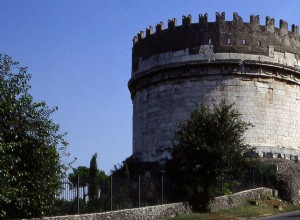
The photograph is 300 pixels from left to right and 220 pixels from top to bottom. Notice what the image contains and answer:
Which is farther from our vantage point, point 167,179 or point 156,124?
point 156,124

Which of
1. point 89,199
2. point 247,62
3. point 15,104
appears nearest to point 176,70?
point 247,62

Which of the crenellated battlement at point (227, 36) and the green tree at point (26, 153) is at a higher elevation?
the crenellated battlement at point (227, 36)

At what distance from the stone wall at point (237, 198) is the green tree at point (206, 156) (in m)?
0.53

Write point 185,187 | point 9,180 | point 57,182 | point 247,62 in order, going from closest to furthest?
1. point 9,180
2. point 57,182
3. point 185,187
4. point 247,62

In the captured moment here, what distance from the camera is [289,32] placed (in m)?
32.9

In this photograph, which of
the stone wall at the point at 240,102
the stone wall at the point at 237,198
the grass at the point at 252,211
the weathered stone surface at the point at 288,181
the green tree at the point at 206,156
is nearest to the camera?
the grass at the point at 252,211

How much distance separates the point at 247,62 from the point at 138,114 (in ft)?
24.5

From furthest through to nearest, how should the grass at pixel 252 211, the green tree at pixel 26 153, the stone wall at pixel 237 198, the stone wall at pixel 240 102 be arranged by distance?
the stone wall at pixel 240 102 → the stone wall at pixel 237 198 → the grass at pixel 252 211 → the green tree at pixel 26 153

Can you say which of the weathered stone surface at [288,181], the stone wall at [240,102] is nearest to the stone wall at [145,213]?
the weathered stone surface at [288,181]

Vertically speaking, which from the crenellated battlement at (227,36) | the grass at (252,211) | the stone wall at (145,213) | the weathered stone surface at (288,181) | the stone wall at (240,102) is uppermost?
the crenellated battlement at (227,36)

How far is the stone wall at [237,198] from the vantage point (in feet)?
73.3

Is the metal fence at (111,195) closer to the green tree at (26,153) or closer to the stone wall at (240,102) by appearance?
the green tree at (26,153)

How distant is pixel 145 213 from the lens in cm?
1856

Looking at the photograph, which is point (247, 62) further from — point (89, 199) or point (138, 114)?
point (89, 199)
